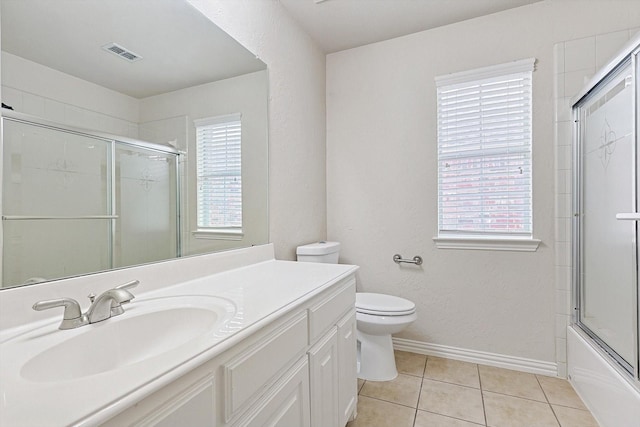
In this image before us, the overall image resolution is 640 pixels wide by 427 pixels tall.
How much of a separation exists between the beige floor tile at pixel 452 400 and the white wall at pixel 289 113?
117 centimetres

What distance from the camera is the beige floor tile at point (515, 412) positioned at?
1.59m

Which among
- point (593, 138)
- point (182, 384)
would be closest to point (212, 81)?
point (182, 384)

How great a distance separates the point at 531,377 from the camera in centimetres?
202

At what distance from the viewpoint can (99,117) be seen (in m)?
1.01

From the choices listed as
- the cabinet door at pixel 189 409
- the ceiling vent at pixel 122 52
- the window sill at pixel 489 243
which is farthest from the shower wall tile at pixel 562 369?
the ceiling vent at pixel 122 52

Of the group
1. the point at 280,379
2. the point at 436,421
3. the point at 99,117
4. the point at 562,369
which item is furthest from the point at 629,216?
the point at 99,117

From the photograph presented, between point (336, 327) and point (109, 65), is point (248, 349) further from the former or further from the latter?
A: point (109, 65)

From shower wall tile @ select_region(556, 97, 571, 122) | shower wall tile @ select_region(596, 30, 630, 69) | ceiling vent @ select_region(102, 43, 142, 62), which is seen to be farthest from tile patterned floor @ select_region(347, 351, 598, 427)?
shower wall tile @ select_region(596, 30, 630, 69)

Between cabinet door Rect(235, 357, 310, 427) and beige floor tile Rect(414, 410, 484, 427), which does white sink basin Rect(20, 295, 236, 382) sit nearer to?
cabinet door Rect(235, 357, 310, 427)

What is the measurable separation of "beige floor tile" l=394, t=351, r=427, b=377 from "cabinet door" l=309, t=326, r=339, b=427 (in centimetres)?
95

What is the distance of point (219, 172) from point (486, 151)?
180 cm

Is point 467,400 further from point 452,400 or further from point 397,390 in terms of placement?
point 397,390

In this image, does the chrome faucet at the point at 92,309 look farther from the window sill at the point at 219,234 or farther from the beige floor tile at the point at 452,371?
the beige floor tile at the point at 452,371

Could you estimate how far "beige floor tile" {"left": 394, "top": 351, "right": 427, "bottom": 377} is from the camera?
6.91 feet
